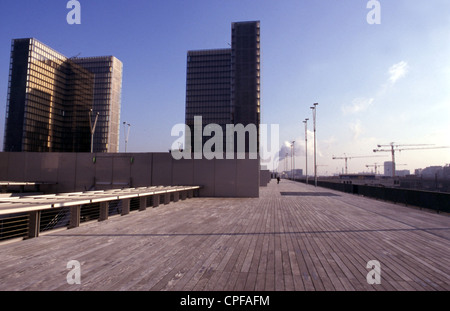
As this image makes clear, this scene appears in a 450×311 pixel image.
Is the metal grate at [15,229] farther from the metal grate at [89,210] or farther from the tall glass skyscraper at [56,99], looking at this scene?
the tall glass skyscraper at [56,99]

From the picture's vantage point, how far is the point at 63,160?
21938mm

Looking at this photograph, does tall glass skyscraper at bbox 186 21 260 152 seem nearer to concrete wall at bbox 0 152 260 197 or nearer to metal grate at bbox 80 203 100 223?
concrete wall at bbox 0 152 260 197

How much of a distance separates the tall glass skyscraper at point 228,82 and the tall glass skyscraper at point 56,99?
157 ft

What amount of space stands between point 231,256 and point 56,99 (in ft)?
479

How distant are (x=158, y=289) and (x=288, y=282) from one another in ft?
7.02

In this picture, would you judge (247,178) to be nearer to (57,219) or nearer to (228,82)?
(57,219)

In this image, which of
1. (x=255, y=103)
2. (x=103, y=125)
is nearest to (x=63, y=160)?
(x=255, y=103)

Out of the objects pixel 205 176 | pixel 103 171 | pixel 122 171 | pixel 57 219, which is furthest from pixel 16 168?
pixel 205 176

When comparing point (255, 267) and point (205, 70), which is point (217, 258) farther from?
point (205, 70)

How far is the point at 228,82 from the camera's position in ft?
384

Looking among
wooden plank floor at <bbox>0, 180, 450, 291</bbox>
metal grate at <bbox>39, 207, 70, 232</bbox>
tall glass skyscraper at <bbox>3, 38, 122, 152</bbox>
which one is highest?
tall glass skyscraper at <bbox>3, 38, 122, 152</bbox>

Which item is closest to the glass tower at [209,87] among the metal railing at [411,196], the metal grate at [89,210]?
the metal railing at [411,196]

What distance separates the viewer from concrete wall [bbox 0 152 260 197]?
2050 centimetres

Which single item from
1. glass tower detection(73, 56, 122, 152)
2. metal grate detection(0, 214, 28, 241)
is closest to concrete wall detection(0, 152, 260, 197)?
metal grate detection(0, 214, 28, 241)
